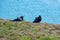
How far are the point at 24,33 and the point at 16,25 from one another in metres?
1.36

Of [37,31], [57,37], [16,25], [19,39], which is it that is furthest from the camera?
[16,25]

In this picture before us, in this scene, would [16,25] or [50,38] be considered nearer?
[50,38]

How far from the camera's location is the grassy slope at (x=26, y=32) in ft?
28.8

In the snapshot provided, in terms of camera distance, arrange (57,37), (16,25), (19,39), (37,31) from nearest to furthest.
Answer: (19,39) < (57,37) < (37,31) < (16,25)

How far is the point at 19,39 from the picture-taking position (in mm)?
8445

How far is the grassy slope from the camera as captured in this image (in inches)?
346

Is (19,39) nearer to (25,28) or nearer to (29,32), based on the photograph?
(29,32)

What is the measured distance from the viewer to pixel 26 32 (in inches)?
372

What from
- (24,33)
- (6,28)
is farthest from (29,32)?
(6,28)

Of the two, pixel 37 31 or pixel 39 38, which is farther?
pixel 37 31

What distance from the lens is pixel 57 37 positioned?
913 cm

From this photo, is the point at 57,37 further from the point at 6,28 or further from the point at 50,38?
the point at 6,28

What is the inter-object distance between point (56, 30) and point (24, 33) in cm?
187

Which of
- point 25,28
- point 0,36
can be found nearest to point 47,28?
point 25,28
